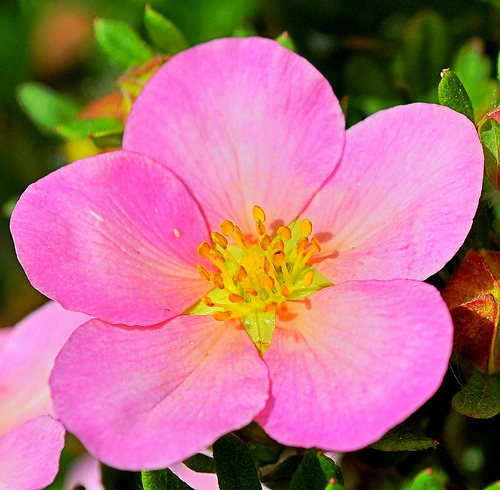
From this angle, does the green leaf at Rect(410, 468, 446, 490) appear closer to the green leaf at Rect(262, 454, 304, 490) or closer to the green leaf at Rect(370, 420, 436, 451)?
the green leaf at Rect(370, 420, 436, 451)

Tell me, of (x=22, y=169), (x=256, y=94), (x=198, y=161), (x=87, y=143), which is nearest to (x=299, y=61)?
(x=256, y=94)

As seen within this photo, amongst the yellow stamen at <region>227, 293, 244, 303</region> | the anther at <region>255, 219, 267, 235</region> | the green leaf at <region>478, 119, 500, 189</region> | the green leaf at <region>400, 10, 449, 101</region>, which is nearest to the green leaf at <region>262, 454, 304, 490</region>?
the yellow stamen at <region>227, 293, 244, 303</region>

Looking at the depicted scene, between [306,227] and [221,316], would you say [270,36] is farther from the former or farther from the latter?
[221,316]

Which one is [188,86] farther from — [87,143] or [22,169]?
[22,169]

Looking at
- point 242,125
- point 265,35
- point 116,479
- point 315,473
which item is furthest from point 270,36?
point 315,473

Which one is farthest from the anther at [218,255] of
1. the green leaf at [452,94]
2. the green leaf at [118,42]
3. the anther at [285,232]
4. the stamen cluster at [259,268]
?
the green leaf at [118,42]

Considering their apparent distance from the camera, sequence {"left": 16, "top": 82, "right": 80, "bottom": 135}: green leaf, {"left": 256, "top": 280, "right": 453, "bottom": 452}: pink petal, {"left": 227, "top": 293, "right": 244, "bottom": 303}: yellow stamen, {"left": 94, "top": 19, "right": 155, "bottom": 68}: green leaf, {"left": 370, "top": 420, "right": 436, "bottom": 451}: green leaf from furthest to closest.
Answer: {"left": 16, "top": 82, "right": 80, "bottom": 135}: green leaf < {"left": 94, "top": 19, "right": 155, "bottom": 68}: green leaf < {"left": 227, "top": 293, "right": 244, "bottom": 303}: yellow stamen < {"left": 370, "top": 420, "right": 436, "bottom": 451}: green leaf < {"left": 256, "top": 280, "right": 453, "bottom": 452}: pink petal
